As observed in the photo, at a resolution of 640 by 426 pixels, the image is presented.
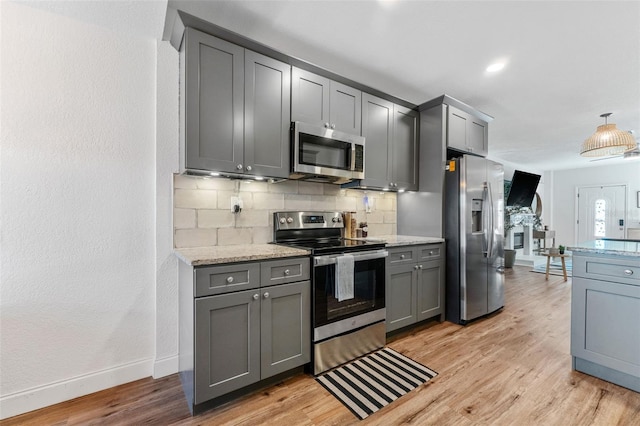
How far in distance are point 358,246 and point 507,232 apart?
6.33 meters

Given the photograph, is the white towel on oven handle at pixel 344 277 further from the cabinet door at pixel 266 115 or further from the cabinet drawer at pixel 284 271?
the cabinet door at pixel 266 115

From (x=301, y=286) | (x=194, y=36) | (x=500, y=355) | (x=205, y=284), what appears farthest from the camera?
(x=500, y=355)

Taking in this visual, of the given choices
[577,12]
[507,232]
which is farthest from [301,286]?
[507,232]

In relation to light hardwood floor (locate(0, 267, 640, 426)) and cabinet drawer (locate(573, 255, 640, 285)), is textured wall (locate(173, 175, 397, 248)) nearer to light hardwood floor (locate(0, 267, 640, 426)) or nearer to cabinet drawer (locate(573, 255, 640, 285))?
light hardwood floor (locate(0, 267, 640, 426))

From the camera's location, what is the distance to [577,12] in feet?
6.31

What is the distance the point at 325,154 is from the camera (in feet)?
8.30

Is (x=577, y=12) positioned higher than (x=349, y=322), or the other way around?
(x=577, y=12)

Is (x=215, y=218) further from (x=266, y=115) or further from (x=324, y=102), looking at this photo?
(x=324, y=102)

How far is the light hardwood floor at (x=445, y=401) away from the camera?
168 cm

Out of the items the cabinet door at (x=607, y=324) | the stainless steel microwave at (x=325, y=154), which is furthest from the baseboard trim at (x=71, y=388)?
the cabinet door at (x=607, y=324)

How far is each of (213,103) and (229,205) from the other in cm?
80

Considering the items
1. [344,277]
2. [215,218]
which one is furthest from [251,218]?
[344,277]

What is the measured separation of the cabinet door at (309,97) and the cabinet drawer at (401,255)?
4.41 ft

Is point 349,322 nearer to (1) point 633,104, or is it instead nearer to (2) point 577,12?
(2) point 577,12
